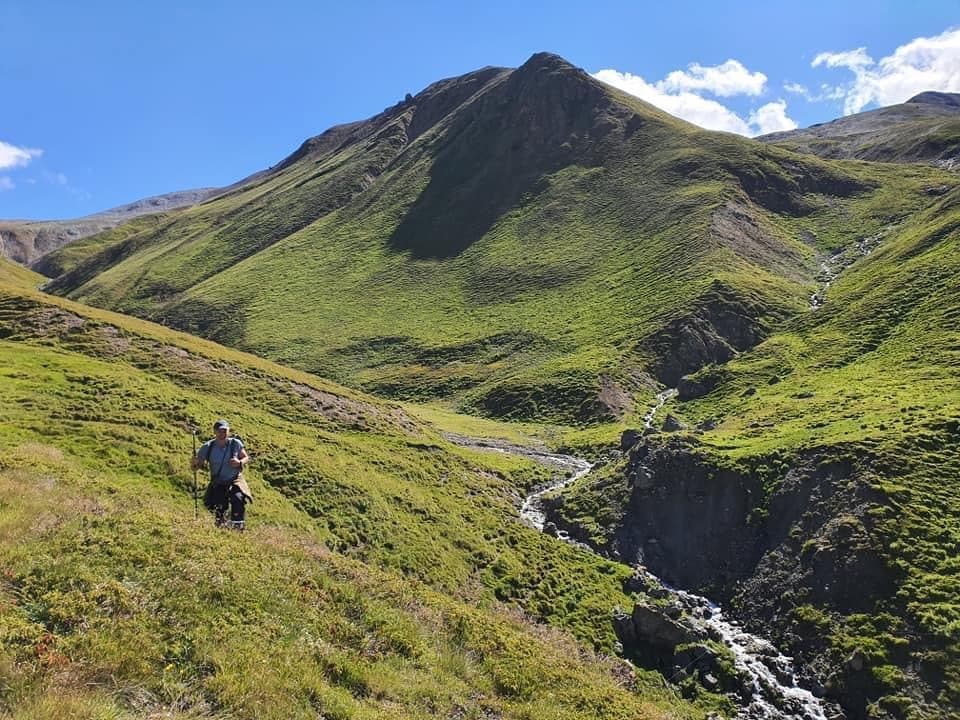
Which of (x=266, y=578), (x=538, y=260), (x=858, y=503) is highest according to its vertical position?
(x=538, y=260)

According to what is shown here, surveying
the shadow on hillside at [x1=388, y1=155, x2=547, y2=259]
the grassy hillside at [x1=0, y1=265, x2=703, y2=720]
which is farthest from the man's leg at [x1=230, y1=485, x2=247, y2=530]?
the shadow on hillside at [x1=388, y1=155, x2=547, y2=259]

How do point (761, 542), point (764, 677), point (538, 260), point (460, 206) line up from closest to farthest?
point (764, 677)
point (761, 542)
point (538, 260)
point (460, 206)

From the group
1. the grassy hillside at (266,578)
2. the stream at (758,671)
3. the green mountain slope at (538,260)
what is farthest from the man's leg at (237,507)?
the green mountain slope at (538,260)

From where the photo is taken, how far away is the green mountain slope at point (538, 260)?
84.9m

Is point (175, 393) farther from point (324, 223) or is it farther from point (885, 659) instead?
point (324, 223)

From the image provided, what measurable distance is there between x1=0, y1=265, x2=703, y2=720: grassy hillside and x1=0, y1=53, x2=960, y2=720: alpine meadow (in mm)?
108

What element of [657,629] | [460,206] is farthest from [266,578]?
[460,206]

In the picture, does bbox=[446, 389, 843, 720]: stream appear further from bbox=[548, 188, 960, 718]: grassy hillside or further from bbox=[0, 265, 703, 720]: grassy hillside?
bbox=[0, 265, 703, 720]: grassy hillside

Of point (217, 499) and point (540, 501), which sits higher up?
point (217, 499)

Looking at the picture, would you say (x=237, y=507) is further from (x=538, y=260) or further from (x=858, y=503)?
(x=538, y=260)

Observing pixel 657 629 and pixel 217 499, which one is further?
pixel 657 629

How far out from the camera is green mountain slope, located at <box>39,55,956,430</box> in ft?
279

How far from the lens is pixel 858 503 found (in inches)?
1278

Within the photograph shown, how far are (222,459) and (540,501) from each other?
2906cm
